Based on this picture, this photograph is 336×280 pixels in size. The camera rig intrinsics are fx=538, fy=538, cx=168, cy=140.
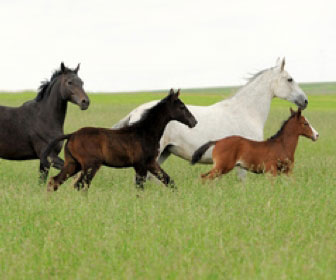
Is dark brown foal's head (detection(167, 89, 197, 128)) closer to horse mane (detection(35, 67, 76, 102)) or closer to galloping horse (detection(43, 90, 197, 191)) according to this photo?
galloping horse (detection(43, 90, 197, 191))

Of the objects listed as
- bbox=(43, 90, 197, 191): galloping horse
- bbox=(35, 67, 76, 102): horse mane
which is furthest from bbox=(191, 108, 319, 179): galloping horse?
bbox=(35, 67, 76, 102): horse mane

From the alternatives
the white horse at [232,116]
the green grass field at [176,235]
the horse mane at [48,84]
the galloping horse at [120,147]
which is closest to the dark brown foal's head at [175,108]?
the galloping horse at [120,147]

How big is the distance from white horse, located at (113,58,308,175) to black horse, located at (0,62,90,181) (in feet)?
3.56

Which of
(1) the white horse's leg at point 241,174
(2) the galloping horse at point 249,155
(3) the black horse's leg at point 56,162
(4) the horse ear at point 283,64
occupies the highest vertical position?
(4) the horse ear at point 283,64

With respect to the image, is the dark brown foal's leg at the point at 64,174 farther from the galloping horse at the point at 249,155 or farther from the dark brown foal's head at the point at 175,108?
the galloping horse at the point at 249,155

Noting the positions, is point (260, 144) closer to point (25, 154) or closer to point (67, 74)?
point (67, 74)

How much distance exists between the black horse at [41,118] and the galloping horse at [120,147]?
1.12 m

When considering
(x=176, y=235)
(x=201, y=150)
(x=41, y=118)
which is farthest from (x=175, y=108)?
(x=176, y=235)

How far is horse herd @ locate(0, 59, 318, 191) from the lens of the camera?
26.3 feet

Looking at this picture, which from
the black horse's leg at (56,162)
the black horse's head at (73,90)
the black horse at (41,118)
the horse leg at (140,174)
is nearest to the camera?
the horse leg at (140,174)

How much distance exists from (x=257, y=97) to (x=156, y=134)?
118 inches

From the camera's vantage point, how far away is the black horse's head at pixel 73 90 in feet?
30.2

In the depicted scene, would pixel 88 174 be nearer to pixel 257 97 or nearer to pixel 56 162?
pixel 56 162

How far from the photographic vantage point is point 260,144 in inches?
348
